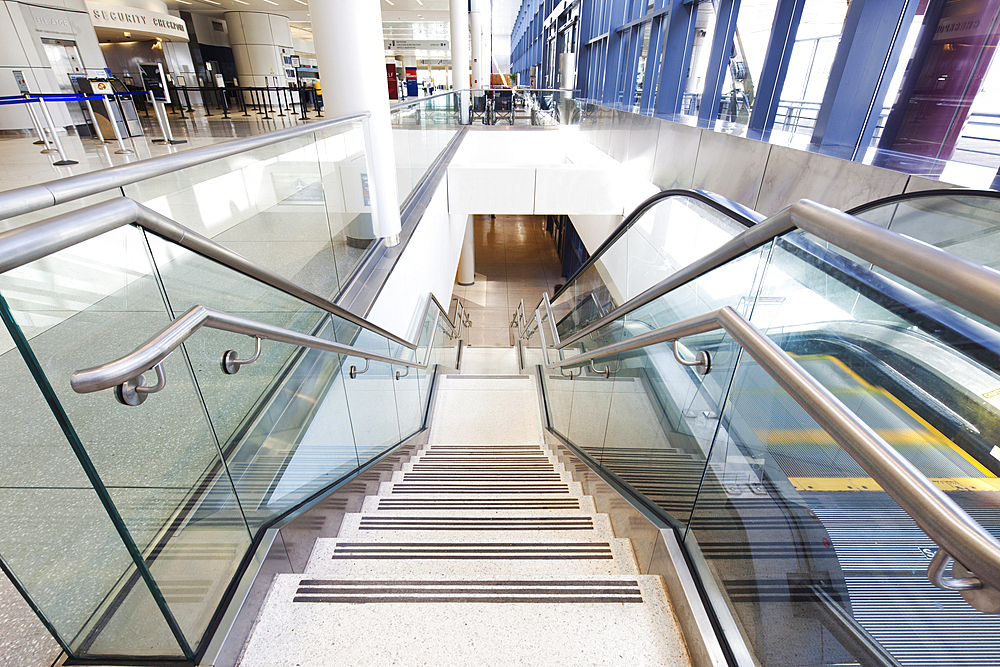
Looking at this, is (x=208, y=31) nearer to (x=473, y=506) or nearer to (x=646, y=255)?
(x=646, y=255)

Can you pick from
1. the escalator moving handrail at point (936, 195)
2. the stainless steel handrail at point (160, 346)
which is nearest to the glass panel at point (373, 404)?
the stainless steel handrail at point (160, 346)

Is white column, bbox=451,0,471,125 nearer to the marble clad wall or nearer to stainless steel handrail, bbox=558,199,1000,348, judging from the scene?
the marble clad wall

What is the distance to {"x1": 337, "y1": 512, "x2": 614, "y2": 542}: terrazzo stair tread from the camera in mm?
2133

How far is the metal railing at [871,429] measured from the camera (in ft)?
2.02

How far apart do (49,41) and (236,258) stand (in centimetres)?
1401

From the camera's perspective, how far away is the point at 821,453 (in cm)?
101

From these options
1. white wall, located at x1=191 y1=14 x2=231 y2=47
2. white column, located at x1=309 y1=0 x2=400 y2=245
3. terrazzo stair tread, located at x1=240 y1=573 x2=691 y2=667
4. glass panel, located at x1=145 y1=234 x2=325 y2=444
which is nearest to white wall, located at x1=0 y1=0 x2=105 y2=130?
white column, located at x1=309 y1=0 x2=400 y2=245

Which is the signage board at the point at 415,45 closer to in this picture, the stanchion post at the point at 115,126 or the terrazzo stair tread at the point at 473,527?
the stanchion post at the point at 115,126

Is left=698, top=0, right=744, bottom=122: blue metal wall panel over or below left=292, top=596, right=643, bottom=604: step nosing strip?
over

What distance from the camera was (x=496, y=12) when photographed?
39031 millimetres

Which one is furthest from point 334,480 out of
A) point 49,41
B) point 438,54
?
point 438,54

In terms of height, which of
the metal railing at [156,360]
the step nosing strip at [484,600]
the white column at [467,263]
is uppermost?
the metal railing at [156,360]

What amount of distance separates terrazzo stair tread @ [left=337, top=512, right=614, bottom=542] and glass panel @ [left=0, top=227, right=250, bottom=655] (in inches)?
32.9

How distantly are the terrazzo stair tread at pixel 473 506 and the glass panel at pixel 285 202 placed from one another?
146 cm
